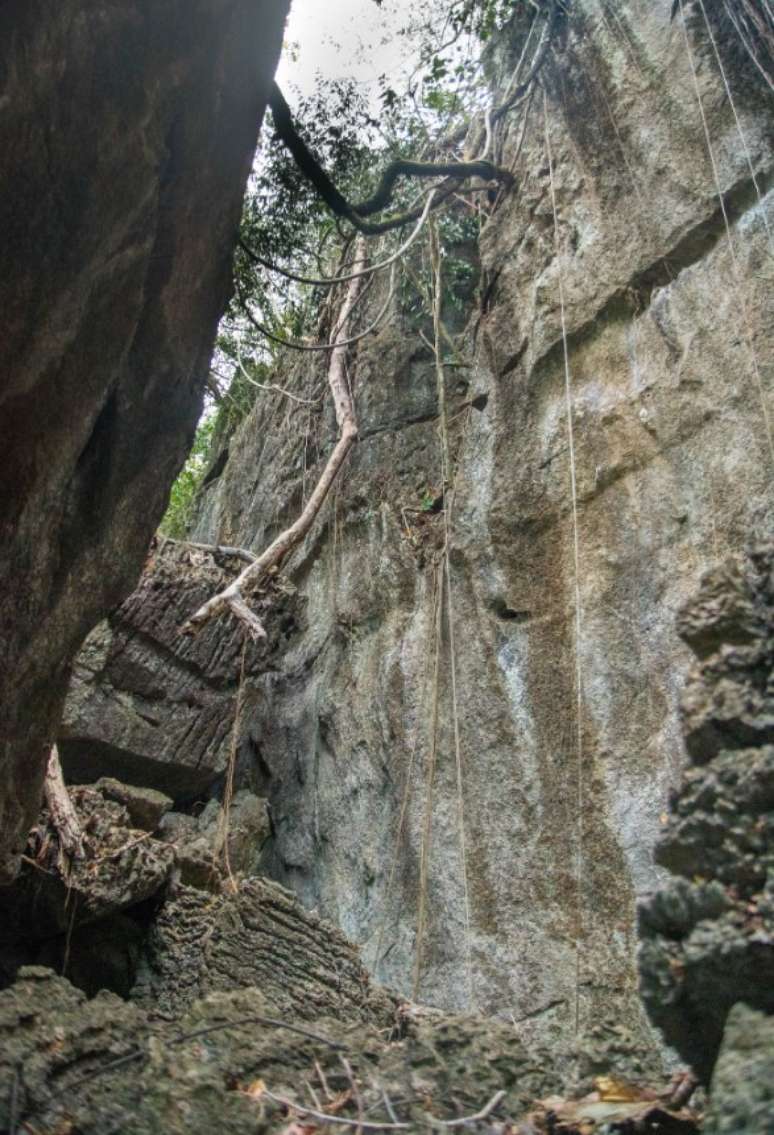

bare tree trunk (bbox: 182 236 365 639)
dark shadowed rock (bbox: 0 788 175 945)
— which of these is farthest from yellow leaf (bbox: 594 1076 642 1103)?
bare tree trunk (bbox: 182 236 365 639)

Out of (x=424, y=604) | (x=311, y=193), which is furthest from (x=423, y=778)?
(x=311, y=193)

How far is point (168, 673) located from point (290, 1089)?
548 cm

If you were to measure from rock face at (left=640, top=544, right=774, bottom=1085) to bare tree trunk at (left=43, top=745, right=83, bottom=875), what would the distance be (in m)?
4.16

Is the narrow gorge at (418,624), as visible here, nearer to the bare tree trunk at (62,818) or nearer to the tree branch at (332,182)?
the bare tree trunk at (62,818)

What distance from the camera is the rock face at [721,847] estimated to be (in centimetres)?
179

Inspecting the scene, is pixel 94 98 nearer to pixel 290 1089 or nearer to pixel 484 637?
pixel 290 1089

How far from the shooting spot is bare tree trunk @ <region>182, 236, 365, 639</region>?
707cm

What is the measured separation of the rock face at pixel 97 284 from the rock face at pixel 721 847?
75.0 inches

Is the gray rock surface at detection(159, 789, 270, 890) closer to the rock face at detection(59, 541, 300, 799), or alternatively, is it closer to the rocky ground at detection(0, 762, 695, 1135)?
the rock face at detection(59, 541, 300, 799)

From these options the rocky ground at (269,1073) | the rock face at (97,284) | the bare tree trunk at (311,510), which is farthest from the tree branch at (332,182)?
the rocky ground at (269,1073)

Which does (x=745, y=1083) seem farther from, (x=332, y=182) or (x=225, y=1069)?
Result: (x=332, y=182)

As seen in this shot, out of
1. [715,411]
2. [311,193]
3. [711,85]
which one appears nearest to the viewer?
[715,411]

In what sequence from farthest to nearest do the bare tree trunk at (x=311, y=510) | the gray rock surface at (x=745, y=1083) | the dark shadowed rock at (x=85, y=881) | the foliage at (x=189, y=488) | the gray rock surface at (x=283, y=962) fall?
the foliage at (x=189, y=488) → the bare tree trunk at (x=311, y=510) → the dark shadowed rock at (x=85, y=881) → the gray rock surface at (x=283, y=962) → the gray rock surface at (x=745, y=1083)

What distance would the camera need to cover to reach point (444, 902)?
5836mm
